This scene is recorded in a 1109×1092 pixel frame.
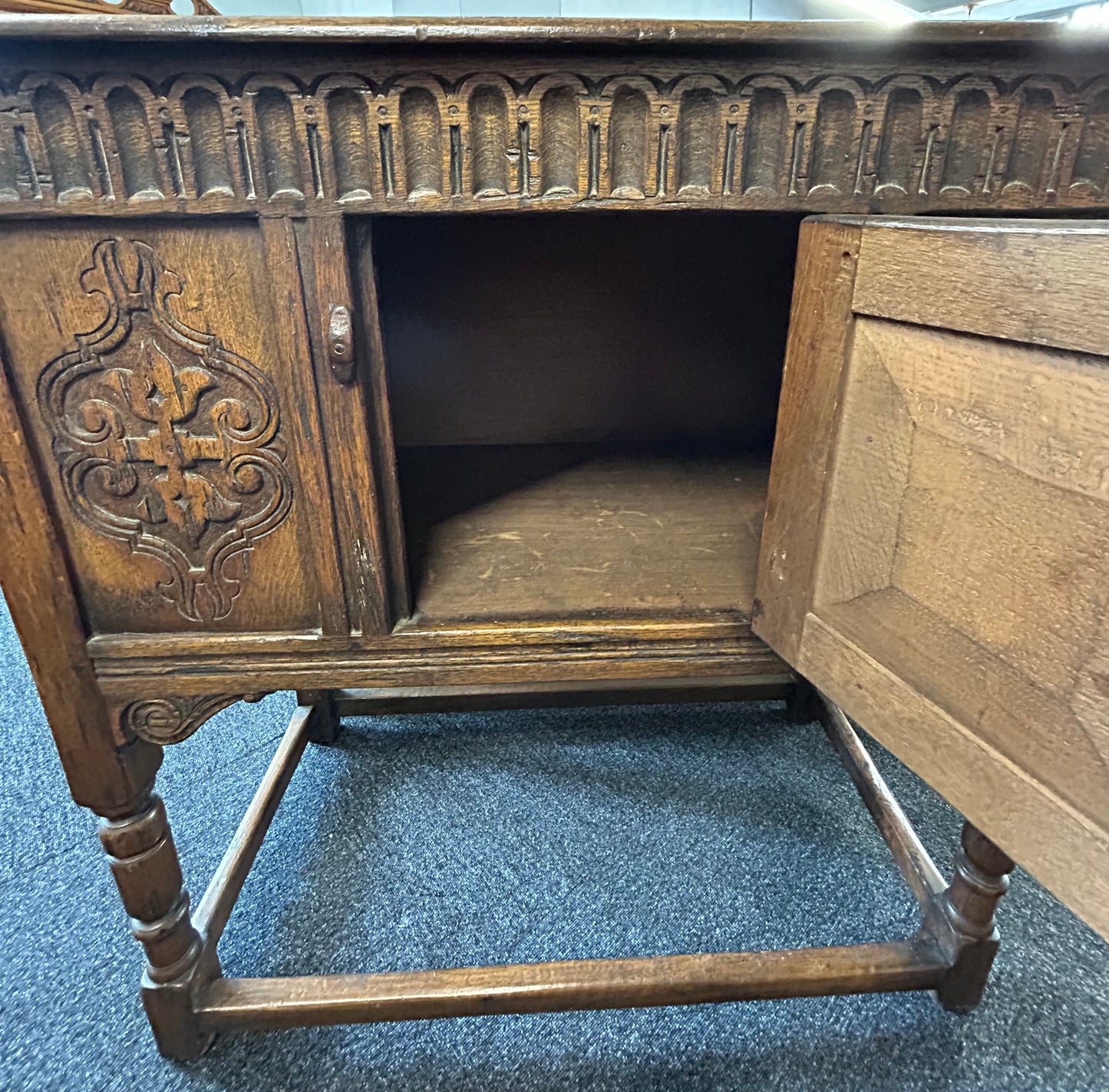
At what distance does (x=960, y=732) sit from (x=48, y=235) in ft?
2.22

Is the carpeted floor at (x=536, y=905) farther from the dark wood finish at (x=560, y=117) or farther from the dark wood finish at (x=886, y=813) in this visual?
the dark wood finish at (x=560, y=117)

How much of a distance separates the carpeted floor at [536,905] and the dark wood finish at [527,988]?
0.09 metres

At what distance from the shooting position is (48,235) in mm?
538

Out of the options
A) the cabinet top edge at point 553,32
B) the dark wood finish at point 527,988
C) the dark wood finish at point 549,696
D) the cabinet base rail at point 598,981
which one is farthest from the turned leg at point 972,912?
the cabinet top edge at point 553,32

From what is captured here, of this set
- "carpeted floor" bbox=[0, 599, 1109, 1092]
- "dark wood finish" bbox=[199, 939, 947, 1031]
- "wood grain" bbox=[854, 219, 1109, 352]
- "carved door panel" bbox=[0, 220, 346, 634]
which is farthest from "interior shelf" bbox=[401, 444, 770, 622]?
"carpeted floor" bbox=[0, 599, 1109, 1092]

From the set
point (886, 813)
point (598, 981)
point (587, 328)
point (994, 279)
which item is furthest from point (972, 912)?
point (587, 328)

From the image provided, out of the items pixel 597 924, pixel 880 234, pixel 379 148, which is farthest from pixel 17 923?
pixel 880 234

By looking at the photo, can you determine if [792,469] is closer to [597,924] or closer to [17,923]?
[597,924]

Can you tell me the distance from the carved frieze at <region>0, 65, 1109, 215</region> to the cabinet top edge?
2 cm

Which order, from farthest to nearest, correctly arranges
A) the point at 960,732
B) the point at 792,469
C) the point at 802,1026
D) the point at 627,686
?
the point at 627,686 < the point at 802,1026 < the point at 792,469 < the point at 960,732

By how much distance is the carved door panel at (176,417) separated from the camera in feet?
1.80

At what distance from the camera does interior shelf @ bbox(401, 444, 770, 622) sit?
2.26ft

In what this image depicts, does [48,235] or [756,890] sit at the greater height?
[48,235]

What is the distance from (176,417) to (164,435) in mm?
17
